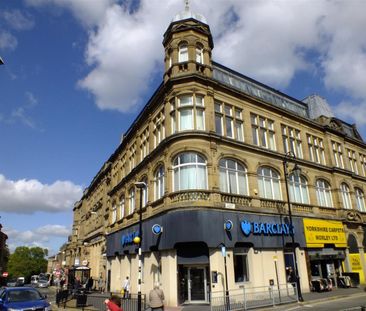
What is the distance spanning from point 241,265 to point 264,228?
9.89 ft

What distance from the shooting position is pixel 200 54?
24922 millimetres

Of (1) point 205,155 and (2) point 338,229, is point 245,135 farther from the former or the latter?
(2) point 338,229

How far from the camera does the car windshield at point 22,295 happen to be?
1449cm

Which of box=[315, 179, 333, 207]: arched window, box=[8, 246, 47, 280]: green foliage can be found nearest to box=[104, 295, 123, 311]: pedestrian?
box=[315, 179, 333, 207]: arched window

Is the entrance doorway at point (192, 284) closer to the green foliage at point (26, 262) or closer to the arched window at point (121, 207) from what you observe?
the arched window at point (121, 207)

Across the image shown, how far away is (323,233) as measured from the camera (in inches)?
1060

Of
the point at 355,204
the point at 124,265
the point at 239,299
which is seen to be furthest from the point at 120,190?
the point at 355,204

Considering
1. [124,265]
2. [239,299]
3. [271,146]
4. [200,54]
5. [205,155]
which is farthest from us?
[124,265]

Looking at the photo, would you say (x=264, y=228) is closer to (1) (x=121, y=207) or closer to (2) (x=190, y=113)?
(2) (x=190, y=113)

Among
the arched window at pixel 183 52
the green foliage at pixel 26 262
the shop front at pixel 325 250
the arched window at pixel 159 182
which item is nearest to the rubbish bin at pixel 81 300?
the arched window at pixel 159 182

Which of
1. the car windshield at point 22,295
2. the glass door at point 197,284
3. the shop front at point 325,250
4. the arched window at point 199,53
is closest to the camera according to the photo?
the car windshield at point 22,295

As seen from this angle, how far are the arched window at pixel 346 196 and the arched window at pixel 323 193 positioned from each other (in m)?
2.04

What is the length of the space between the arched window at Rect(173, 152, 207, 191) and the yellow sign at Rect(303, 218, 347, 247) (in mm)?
10218

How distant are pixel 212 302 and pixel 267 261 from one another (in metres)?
7.29
